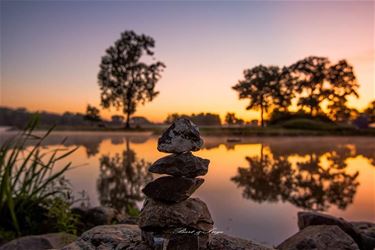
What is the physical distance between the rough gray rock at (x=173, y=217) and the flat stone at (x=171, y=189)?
0.08m

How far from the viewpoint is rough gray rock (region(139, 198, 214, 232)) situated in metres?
3.42

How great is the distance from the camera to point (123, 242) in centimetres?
378

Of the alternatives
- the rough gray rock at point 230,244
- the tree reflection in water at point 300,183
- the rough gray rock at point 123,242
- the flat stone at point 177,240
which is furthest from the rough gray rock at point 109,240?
the tree reflection in water at point 300,183

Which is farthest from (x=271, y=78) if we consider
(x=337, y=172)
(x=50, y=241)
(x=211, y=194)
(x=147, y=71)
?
(x=50, y=241)

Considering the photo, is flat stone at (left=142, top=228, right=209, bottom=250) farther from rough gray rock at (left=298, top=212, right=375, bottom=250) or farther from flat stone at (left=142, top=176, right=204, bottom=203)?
rough gray rock at (left=298, top=212, right=375, bottom=250)

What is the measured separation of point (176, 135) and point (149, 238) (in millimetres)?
1166

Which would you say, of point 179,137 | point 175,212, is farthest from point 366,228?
point 179,137

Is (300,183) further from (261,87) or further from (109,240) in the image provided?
(261,87)

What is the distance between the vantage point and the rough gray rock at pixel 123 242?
3672 mm

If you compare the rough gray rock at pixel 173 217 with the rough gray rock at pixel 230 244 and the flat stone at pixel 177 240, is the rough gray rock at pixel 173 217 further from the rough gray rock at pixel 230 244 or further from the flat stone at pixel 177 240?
the rough gray rock at pixel 230 244

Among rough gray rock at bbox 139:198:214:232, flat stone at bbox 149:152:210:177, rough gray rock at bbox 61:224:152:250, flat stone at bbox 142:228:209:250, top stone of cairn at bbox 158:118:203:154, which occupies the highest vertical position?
top stone of cairn at bbox 158:118:203:154

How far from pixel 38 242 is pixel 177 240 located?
2.68 metres

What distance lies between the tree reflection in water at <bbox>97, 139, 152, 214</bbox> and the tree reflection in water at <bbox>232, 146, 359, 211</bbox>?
112 inches

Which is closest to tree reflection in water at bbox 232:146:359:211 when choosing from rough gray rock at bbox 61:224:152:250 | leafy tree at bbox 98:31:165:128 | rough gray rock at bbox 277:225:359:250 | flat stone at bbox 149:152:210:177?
rough gray rock at bbox 277:225:359:250
